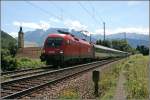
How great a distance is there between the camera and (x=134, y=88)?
43.2 feet

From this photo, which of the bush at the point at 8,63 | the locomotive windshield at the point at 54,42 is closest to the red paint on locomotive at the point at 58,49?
the locomotive windshield at the point at 54,42

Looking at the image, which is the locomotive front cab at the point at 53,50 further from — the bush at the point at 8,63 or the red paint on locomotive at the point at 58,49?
the bush at the point at 8,63

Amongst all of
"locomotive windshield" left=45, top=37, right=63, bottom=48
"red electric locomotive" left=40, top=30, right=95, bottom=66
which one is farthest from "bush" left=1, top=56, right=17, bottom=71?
"locomotive windshield" left=45, top=37, right=63, bottom=48

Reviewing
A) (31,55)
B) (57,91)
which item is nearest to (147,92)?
(57,91)

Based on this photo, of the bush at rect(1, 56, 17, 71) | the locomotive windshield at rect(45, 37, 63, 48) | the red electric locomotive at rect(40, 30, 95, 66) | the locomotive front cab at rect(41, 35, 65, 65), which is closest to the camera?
the bush at rect(1, 56, 17, 71)

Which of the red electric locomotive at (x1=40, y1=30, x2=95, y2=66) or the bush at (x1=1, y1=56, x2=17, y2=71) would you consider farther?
the red electric locomotive at (x1=40, y1=30, x2=95, y2=66)

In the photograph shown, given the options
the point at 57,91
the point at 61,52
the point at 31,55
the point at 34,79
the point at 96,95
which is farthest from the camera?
the point at 31,55

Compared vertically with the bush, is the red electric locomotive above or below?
above

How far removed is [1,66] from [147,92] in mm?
16618

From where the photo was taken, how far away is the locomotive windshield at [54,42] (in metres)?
29.8

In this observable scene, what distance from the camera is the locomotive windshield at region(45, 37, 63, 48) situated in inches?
1174

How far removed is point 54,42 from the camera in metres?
30.1

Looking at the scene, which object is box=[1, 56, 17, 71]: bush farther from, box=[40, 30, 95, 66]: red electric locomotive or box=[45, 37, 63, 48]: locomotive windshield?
box=[45, 37, 63, 48]: locomotive windshield

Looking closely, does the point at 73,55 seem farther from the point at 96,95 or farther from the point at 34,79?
the point at 96,95
